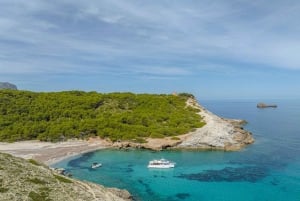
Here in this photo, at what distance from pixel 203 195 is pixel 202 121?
156 feet

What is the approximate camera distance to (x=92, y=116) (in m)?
95.8

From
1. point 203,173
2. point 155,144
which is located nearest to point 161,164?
point 203,173

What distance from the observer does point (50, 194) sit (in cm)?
3130

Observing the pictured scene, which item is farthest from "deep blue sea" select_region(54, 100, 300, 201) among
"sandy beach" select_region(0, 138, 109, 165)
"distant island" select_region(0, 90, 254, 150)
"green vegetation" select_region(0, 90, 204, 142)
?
"green vegetation" select_region(0, 90, 204, 142)

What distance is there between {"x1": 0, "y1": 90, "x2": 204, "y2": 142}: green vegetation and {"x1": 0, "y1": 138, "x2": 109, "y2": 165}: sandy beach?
9.50 ft

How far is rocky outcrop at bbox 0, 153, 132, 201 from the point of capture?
2997cm

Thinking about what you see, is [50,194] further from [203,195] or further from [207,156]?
[207,156]

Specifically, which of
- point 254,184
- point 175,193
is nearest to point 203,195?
point 175,193

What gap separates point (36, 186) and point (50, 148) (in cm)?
4226

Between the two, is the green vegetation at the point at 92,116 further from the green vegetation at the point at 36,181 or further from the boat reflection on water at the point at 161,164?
the green vegetation at the point at 36,181

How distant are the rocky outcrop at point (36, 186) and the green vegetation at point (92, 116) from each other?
42081 mm

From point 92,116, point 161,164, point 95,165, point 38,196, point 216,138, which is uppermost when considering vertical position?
point 92,116

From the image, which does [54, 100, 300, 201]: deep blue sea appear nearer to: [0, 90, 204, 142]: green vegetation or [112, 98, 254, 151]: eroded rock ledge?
[112, 98, 254, 151]: eroded rock ledge

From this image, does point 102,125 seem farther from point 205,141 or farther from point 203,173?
point 203,173
